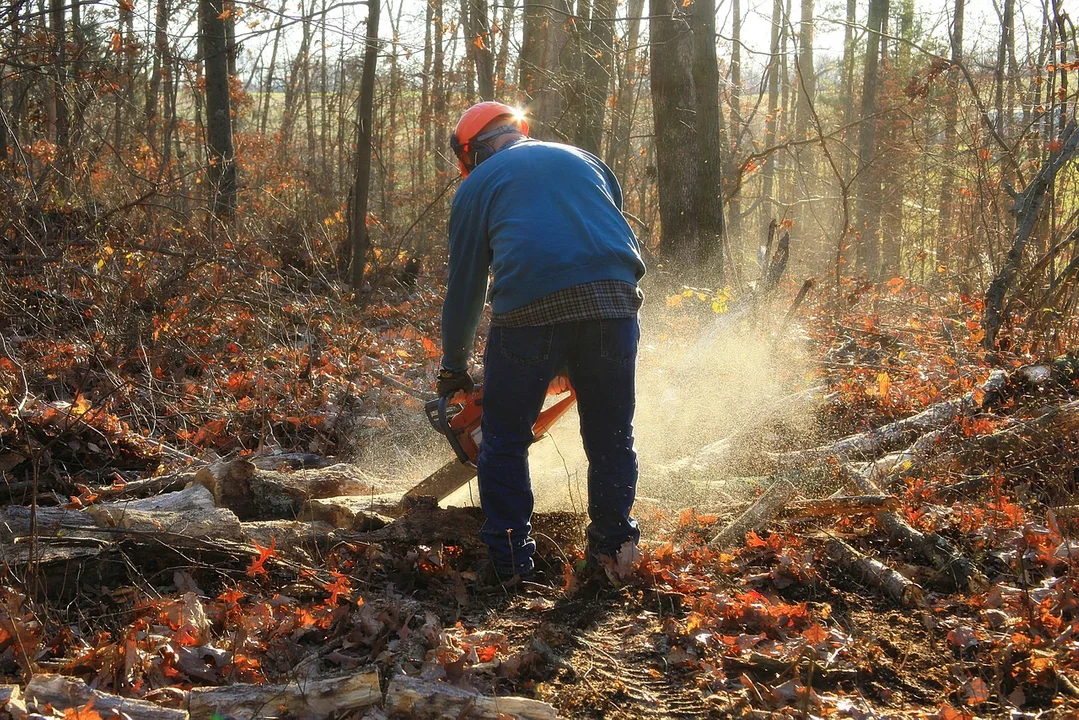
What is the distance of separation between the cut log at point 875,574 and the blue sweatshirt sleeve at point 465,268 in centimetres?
202

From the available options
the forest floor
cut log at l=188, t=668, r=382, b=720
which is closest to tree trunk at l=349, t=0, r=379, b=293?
the forest floor

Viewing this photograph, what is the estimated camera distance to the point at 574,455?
5867mm

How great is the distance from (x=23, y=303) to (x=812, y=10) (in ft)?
104

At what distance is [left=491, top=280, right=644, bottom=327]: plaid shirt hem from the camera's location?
371cm

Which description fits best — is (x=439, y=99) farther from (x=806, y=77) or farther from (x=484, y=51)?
(x=806, y=77)

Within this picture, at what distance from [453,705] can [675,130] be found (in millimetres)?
8194

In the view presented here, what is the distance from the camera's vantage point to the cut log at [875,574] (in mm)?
3584

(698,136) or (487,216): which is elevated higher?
(698,136)

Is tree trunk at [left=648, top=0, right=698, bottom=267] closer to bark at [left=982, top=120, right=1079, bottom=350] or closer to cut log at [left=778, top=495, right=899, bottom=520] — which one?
bark at [left=982, top=120, right=1079, bottom=350]

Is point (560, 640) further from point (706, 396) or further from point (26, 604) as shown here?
point (706, 396)

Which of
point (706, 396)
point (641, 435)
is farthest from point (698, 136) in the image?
point (641, 435)

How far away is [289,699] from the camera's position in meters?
2.63

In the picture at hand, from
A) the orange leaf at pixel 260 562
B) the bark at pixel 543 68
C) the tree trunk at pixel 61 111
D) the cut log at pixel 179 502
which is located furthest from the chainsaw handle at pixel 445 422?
the bark at pixel 543 68

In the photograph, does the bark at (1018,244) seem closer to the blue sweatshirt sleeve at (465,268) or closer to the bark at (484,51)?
A: the blue sweatshirt sleeve at (465,268)
